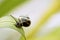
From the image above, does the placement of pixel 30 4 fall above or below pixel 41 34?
above

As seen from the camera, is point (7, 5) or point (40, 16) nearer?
point (7, 5)

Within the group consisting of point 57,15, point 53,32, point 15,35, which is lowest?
point 15,35

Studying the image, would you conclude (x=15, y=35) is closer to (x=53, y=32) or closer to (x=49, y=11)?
(x=53, y=32)

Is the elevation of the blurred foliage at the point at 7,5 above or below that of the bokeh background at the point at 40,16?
above

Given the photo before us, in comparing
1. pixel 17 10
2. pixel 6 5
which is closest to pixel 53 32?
pixel 17 10

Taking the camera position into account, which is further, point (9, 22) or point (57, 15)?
point (57, 15)

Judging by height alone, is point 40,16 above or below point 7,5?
below

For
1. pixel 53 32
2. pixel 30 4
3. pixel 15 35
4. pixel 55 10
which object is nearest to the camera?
pixel 15 35

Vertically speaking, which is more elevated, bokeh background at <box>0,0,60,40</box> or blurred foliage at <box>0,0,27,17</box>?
blurred foliage at <box>0,0,27,17</box>
